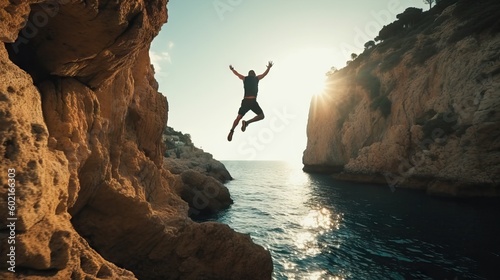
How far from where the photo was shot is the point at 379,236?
15.6m

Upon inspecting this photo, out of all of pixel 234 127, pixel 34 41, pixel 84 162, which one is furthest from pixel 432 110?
pixel 34 41

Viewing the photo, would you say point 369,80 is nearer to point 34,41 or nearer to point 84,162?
point 84,162

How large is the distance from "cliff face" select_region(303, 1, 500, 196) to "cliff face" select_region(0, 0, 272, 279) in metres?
26.0

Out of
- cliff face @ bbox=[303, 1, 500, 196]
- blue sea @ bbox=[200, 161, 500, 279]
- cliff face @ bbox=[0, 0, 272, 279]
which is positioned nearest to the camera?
cliff face @ bbox=[0, 0, 272, 279]

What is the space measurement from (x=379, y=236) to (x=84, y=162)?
15.8 m

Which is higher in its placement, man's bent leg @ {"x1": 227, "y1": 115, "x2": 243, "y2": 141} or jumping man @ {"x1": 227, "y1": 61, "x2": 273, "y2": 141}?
jumping man @ {"x1": 227, "y1": 61, "x2": 273, "y2": 141}

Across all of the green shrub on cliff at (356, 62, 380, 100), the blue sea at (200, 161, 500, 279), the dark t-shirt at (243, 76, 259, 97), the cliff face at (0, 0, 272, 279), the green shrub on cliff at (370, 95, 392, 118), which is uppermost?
the green shrub on cliff at (356, 62, 380, 100)

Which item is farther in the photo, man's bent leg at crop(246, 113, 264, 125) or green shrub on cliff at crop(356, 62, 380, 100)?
green shrub on cliff at crop(356, 62, 380, 100)

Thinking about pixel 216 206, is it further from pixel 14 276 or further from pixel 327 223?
pixel 14 276

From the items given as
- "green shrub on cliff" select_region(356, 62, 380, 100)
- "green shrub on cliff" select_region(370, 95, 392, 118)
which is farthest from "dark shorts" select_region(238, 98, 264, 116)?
"green shrub on cliff" select_region(356, 62, 380, 100)

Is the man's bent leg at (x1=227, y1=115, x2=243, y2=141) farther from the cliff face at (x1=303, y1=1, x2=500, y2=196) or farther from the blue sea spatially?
the cliff face at (x1=303, y1=1, x2=500, y2=196)

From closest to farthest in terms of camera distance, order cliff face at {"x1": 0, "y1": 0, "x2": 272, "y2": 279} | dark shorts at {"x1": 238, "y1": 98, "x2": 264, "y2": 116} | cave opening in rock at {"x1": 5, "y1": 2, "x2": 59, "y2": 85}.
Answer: cliff face at {"x1": 0, "y1": 0, "x2": 272, "y2": 279} < cave opening in rock at {"x1": 5, "y1": 2, "x2": 59, "y2": 85} < dark shorts at {"x1": 238, "y1": 98, "x2": 264, "y2": 116}

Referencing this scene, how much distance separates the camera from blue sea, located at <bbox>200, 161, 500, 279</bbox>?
11203mm

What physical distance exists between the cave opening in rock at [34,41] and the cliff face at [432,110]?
102 feet
